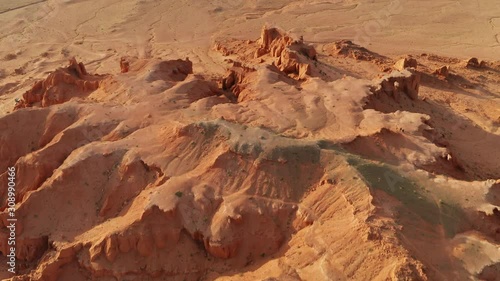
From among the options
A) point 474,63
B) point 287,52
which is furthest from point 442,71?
point 287,52

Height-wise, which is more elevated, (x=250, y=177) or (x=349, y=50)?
(x=250, y=177)

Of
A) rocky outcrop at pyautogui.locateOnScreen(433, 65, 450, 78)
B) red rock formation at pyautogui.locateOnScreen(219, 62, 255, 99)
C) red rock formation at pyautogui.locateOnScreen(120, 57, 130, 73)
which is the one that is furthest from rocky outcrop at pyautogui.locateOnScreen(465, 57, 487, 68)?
red rock formation at pyautogui.locateOnScreen(120, 57, 130, 73)

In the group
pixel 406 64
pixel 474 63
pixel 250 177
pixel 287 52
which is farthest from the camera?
pixel 474 63

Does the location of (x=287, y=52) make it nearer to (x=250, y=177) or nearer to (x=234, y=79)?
(x=234, y=79)

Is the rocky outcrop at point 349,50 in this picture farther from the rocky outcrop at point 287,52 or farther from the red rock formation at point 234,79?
the red rock formation at point 234,79

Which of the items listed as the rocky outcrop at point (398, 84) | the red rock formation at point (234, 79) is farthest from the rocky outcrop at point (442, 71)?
the red rock formation at point (234, 79)

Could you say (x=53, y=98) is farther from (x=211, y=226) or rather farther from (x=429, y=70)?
(x=429, y=70)

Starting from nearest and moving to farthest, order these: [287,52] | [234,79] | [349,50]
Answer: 1. [234,79]
2. [287,52]
3. [349,50]
